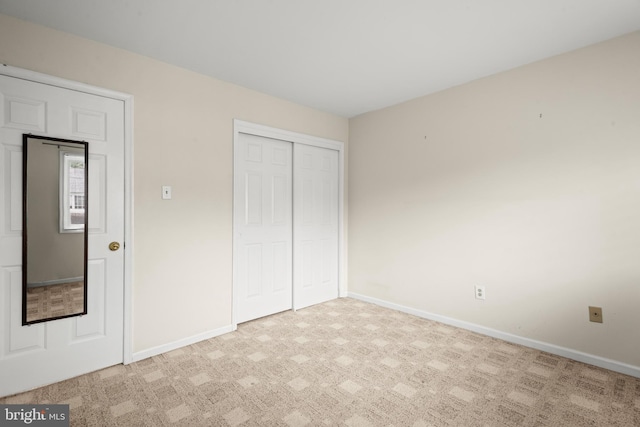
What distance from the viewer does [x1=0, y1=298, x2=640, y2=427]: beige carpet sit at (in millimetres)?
1839

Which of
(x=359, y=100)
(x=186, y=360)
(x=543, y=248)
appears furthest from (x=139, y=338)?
(x=543, y=248)

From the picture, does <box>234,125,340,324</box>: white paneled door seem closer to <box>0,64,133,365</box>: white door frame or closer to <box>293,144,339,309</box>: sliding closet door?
<box>293,144,339,309</box>: sliding closet door

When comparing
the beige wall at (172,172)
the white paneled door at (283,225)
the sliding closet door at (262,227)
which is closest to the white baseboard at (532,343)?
the white paneled door at (283,225)

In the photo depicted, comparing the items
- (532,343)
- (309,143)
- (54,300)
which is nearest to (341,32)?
(309,143)

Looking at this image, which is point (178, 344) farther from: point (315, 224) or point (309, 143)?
point (309, 143)

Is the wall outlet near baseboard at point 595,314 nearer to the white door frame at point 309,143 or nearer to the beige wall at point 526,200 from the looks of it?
the beige wall at point 526,200

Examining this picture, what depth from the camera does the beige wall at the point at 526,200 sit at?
2.35 meters

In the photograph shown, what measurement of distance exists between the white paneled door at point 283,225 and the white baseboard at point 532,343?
100 cm

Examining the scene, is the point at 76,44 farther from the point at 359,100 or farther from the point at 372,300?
the point at 372,300

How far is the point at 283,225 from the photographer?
371 cm

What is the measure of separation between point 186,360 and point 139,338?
1.40ft

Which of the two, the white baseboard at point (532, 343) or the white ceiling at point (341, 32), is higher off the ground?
the white ceiling at point (341, 32)

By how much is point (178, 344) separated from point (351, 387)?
5.18ft

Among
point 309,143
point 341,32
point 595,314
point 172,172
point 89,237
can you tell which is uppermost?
→ point 341,32
